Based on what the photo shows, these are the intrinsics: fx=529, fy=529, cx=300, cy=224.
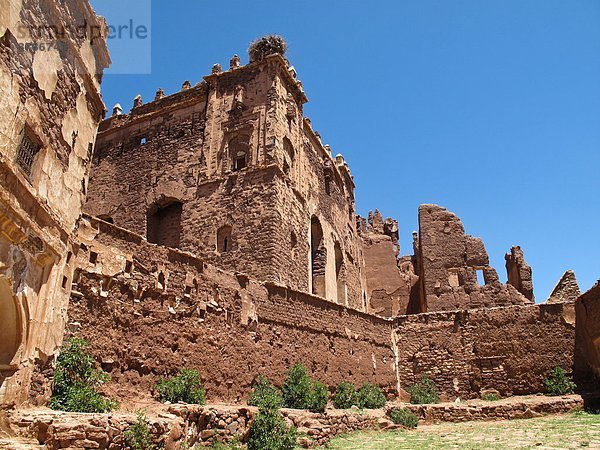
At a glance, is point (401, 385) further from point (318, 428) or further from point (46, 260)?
point (46, 260)

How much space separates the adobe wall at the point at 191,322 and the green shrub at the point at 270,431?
2.39 m

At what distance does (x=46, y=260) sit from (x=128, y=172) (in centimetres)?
1640

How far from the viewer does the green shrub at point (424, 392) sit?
1669cm

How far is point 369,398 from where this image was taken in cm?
1521

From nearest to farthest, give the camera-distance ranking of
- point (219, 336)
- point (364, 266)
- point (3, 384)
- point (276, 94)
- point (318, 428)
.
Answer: point (3, 384), point (318, 428), point (219, 336), point (276, 94), point (364, 266)

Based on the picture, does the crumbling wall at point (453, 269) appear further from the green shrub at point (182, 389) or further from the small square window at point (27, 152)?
the small square window at point (27, 152)

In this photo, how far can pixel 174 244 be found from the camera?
2208 cm

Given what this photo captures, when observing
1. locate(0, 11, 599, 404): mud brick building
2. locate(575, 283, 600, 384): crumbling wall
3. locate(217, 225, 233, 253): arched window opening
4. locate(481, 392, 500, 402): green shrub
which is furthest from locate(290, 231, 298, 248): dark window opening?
locate(575, 283, 600, 384): crumbling wall

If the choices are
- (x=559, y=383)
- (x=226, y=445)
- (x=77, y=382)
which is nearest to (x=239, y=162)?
(x=559, y=383)

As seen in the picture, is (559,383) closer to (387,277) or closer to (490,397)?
(490,397)

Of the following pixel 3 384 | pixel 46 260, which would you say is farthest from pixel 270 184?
pixel 3 384

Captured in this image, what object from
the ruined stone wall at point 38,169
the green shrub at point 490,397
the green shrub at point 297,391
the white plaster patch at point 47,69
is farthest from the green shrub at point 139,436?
the green shrub at point 490,397

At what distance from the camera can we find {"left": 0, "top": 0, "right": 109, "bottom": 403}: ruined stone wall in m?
7.44

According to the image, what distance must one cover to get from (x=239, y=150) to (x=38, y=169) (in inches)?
542
